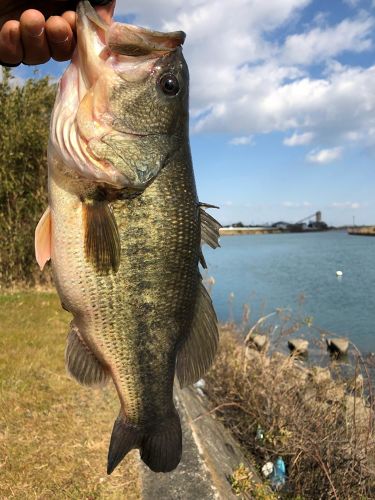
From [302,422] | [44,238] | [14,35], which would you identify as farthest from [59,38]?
[302,422]

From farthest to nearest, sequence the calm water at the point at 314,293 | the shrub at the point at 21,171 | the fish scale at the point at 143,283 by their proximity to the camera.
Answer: the calm water at the point at 314,293
the shrub at the point at 21,171
the fish scale at the point at 143,283

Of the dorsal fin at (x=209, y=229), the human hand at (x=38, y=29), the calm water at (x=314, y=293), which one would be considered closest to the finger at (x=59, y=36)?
the human hand at (x=38, y=29)

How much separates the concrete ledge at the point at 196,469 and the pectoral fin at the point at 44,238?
2.64 metres

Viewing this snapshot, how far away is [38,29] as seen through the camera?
2.34 m

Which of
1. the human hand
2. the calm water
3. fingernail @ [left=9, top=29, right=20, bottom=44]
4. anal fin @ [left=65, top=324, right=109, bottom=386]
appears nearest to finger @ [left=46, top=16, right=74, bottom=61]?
the human hand

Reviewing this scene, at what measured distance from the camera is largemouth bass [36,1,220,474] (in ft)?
7.04

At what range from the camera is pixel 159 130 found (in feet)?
7.69

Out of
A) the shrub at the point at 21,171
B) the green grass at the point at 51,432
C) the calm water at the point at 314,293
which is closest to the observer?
the green grass at the point at 51,432

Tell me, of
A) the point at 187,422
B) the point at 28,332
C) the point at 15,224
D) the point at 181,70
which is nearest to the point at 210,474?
the point at 187,422

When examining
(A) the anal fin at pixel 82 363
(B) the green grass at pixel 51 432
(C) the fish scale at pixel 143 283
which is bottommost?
(B) the green grass at pixel 51 432

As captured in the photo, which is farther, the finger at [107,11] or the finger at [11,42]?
the finger at [11,42]

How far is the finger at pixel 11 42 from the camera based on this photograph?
2422 millimetres

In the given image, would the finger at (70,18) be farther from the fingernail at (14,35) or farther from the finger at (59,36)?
the fingernail at (14,35)

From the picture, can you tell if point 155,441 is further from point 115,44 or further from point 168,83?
point 115,44
